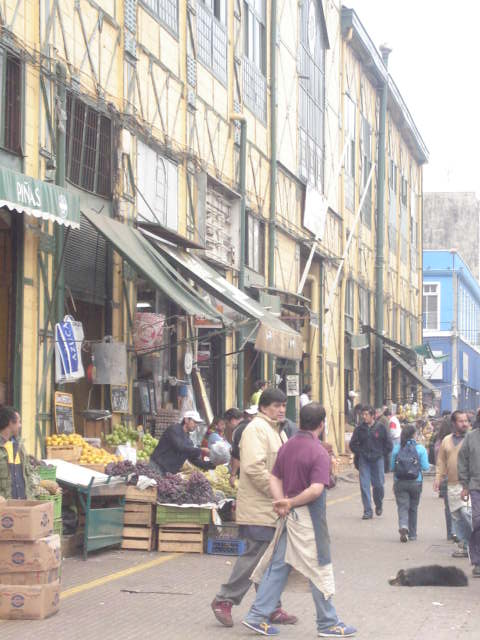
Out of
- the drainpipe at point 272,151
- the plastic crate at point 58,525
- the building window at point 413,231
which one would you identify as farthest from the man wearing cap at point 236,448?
the building window at point 413,231

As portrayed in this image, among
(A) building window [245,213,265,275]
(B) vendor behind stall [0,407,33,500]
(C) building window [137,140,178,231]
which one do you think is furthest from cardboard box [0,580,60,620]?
(A) building window [245,213,265,275]

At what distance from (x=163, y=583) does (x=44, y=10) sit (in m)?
7.60

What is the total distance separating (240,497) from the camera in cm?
945

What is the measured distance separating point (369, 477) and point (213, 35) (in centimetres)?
911

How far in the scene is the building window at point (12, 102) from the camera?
13.8 metres

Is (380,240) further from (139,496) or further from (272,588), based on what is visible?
(272,588)

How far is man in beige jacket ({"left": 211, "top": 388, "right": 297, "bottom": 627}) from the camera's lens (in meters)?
9.14

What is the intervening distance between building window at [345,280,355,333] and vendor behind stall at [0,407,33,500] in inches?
1031

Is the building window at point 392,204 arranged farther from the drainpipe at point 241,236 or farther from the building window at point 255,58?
the drainpipe at point 241,236

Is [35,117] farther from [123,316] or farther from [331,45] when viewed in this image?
[331,45]

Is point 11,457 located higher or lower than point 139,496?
higher

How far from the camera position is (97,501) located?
13562 mm

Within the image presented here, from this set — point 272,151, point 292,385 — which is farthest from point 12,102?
→ point 292,385

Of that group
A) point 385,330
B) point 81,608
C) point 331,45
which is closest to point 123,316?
point 81,608
